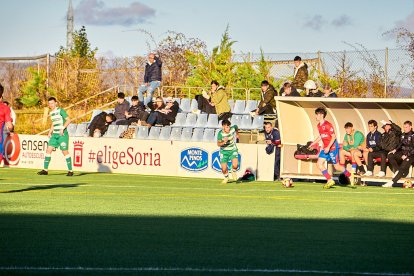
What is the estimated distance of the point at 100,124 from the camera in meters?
32.7

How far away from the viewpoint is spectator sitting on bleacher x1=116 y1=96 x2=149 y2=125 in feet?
108

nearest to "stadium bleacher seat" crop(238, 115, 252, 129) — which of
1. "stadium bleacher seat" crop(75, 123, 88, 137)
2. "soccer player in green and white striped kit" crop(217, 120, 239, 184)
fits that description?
"stadium bleacher seat" crop(75, 123, 88, 137)

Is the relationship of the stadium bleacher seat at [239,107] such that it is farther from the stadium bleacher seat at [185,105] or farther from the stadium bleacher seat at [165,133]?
the stadium bleacher seat at [165,133]

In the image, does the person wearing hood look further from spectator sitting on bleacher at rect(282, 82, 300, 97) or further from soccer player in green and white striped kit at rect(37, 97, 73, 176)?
soccer player in green and white striped kit at rect(37, 97, 73, 176)

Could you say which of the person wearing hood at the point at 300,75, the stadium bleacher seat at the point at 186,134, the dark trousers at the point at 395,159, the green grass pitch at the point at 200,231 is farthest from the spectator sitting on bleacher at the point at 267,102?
the green grass pitch at the point at 200,231

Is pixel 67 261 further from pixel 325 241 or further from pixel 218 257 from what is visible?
pixel 325 241

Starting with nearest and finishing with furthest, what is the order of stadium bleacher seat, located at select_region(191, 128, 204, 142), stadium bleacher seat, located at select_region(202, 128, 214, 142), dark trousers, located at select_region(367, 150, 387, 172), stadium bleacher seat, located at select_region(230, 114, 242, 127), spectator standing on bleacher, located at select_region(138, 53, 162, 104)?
1. dark trousers, located at select_region(367, 150, 387, 172)
2. stadium bleacher seat, located at select_region(202, 128, 214, 142)
3. stadium bleacher seat, located at select_region(191, 128, 204, 142)
4. stadium bleacher seat, located at select_region(230, 114, 242, 127)
5. spectator standing on bleacher, located at select_region(138, 53, 162, 104)

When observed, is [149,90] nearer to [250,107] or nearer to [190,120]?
[190,120]

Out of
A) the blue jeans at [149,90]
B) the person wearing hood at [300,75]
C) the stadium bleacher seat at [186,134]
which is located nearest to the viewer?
the person wearing hood at [300,75]

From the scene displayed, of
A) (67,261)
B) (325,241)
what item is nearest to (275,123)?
(325,241)

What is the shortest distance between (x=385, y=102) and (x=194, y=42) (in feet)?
71.6

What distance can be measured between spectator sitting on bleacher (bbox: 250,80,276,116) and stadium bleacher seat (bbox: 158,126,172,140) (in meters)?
2.88

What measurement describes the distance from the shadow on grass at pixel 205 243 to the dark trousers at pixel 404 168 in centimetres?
1159

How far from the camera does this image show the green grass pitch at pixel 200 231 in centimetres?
911
